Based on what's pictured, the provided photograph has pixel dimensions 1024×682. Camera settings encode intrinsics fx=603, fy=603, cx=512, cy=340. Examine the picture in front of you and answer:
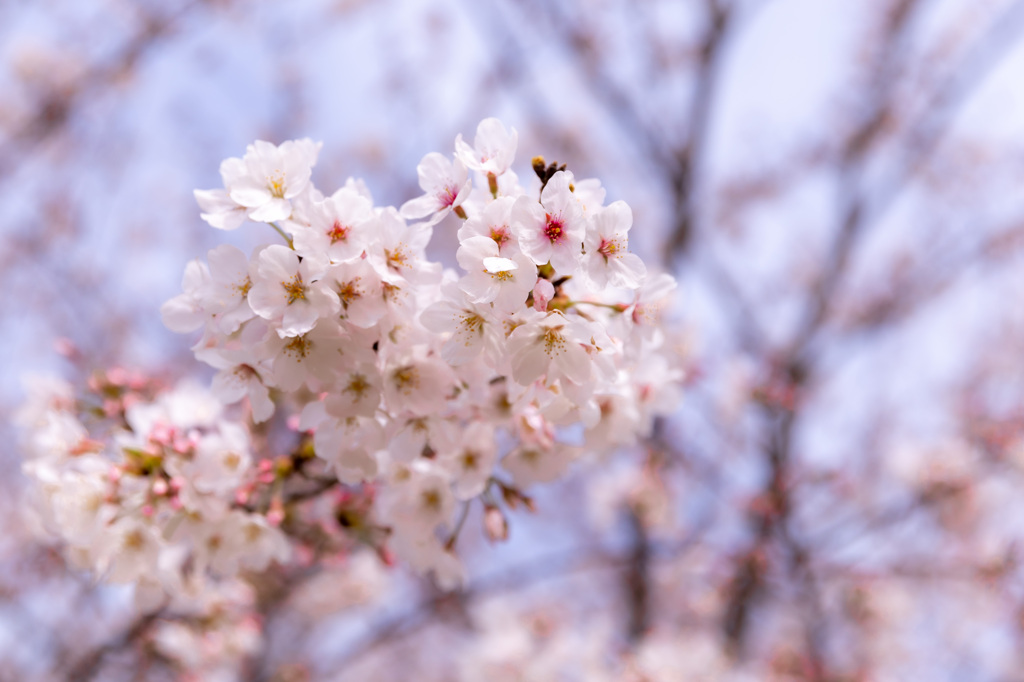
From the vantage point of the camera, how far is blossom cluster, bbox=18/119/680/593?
1278 millimetres

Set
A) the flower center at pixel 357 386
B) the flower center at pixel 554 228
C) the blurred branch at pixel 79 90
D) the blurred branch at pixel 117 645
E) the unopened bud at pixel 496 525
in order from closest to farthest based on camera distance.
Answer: the flower center at pixel 554 228
the flower center at pixel 357 386
the unopened bud at pixel 496 525
the blurred branch at pixel 117 645
the blurred branch at pixel 79 90

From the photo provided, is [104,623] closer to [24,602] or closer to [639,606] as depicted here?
[24,602]

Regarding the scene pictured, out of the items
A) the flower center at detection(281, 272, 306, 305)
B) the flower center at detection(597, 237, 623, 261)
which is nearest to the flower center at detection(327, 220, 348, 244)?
the flower center at detection(281, 272, 306, 305)

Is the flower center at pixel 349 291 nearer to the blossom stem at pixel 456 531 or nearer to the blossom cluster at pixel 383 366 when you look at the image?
the blossom cluster at pixel 383 366

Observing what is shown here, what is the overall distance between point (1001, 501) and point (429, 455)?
6.07 metres

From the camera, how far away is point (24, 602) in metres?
4.18

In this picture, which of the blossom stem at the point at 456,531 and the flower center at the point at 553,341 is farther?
the blossom stem at the point at 456,531

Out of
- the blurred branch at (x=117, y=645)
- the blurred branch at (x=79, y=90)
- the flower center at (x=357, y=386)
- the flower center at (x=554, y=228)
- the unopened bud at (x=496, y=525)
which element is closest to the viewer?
the flower center at (x=554, y=228)

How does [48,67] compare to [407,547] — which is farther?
[48,67]

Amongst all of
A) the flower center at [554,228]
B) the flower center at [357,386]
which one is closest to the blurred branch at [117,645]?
the flower center at [357,386]

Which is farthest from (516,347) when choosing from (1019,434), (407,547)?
(1019,434)

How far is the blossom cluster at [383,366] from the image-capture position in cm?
128

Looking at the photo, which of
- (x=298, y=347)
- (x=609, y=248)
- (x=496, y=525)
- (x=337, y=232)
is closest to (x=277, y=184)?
(x=337, y=232)

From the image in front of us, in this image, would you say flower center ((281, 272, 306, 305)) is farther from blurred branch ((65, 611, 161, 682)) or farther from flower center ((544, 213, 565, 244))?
blurred branch ((65, 611, 161, 682))
